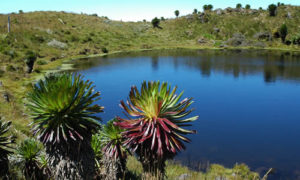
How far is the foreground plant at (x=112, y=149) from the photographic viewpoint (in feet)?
27.3

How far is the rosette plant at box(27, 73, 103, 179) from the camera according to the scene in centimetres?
564

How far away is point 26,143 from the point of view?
8258mm

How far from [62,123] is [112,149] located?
2.93 meters

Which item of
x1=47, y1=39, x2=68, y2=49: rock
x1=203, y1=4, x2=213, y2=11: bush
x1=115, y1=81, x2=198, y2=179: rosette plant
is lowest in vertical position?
x1=115, y1=81, x2=198, y2=179: rosette plant

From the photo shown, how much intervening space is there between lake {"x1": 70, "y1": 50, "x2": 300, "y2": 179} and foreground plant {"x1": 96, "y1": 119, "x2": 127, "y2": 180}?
2.63 metres

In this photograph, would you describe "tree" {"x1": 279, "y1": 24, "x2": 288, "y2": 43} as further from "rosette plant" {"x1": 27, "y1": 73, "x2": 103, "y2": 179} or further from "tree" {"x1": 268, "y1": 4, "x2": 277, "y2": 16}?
"rosette plant" {"x1": 27, "y1": 73, "x2": 103, "y2": 179}

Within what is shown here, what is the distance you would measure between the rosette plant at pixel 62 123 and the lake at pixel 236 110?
4.82 m

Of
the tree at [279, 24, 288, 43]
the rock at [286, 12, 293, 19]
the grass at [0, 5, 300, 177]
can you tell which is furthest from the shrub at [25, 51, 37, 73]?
the rock at [286, 12, 293, 19]

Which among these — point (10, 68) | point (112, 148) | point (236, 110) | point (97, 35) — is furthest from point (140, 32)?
point (112, 148)

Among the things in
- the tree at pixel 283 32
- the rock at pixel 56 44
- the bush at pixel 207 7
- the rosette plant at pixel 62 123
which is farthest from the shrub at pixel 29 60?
the bush at pixel 207 7

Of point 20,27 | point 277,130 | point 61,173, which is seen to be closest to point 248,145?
point 277,130

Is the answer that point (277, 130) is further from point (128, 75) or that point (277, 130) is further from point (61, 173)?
point (128, 75)

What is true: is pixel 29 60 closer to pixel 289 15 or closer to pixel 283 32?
pixel 283 32

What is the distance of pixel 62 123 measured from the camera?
5.70 metres
